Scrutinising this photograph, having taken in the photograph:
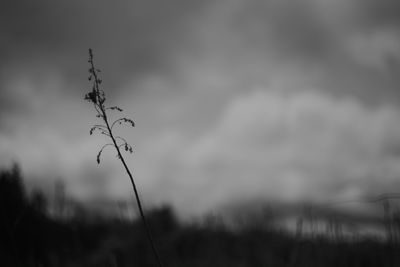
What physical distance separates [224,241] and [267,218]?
14.6m

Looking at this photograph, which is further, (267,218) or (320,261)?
(267,218)

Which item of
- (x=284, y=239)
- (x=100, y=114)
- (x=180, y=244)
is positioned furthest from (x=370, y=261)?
(x=180, y=244)

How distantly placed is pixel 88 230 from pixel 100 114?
180ft

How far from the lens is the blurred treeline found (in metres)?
11.5

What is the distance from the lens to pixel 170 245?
110 feet

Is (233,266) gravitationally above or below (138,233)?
below

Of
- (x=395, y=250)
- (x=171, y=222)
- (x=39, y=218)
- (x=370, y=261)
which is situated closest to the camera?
(x=395, y=250)

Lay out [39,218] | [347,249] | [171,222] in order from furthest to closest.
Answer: [171,222], [39,218], [347,249]

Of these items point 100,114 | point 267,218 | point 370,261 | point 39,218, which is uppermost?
point 39,218

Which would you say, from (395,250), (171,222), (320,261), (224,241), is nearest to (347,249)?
(320,261)

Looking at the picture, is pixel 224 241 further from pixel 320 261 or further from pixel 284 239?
pixel 320 261

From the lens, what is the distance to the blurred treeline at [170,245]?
11461 millimetres

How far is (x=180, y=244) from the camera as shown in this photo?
36375 mm

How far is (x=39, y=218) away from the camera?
34.1 m
